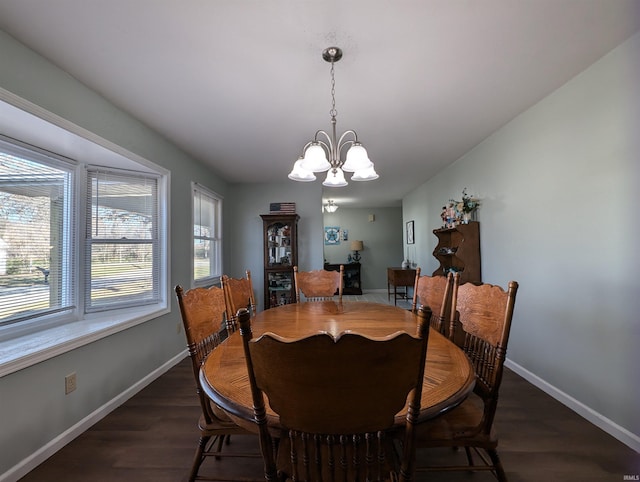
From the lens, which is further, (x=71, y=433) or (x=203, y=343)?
(x=71, y=433)

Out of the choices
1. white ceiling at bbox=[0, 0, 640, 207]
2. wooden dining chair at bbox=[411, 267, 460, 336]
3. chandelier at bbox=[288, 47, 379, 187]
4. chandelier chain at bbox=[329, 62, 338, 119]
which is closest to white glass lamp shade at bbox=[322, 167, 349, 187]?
chandelier at bbox=[288, 47, 379, 187]

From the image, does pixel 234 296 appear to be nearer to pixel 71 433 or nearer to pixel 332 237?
pixel 71 433

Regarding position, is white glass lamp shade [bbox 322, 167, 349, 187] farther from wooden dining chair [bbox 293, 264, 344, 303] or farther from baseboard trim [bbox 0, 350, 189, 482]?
baseboard trim [bbox 0, 350, 189, 482]

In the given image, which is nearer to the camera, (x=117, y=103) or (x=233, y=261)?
(x=117, y=103)

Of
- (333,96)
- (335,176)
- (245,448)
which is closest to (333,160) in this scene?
(335,176)

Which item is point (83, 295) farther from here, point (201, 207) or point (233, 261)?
point (233, 261)

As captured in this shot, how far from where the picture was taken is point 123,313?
2.66m

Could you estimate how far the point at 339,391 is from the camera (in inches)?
27.0

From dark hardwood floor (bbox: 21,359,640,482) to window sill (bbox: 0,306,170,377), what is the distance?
582 mm

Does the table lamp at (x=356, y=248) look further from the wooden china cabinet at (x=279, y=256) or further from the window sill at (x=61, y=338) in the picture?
the window sill at (x=61, y=338)

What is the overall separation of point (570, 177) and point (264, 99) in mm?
2374

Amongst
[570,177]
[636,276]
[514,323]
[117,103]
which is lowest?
[514,323]

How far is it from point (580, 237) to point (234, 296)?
2462 mm

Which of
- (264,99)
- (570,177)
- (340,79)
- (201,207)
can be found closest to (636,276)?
(570,177)
